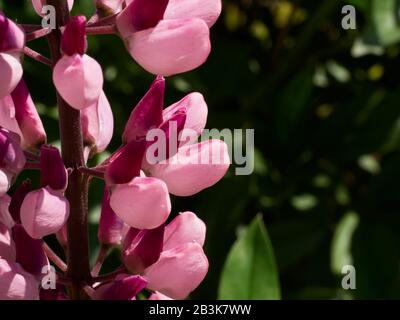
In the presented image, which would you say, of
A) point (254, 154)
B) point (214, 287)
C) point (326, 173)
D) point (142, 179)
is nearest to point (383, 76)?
point (326, 173)

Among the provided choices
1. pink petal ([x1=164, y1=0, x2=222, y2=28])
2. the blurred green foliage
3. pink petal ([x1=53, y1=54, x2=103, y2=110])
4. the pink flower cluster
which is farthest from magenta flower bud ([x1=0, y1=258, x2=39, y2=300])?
the blurred green foliage

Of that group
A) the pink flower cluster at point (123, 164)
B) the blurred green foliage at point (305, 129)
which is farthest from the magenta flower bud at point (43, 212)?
the blurred green foliage at point (305, 129)

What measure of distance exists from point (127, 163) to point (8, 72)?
0.52 feet

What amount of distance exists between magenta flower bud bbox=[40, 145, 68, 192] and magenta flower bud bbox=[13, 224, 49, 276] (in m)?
0.08

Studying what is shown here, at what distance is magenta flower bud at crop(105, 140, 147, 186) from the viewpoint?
95 centimetres

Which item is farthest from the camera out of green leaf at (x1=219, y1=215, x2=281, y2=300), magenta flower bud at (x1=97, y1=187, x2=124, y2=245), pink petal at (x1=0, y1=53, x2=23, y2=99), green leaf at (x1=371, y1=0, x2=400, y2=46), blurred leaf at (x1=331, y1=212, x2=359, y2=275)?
blurred leaf at (x1=331, y1=212, x2=359, y2=275)

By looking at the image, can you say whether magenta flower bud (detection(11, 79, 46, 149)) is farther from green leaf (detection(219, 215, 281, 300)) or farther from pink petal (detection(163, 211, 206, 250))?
green leaf (detection(219, 215, 281, 300))

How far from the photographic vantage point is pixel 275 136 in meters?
1.80

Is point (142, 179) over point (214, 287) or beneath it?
over

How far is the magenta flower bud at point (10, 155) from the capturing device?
0.96 meters

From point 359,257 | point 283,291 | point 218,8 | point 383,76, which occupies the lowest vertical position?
point 283,291

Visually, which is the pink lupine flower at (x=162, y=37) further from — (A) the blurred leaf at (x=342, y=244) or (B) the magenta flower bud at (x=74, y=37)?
(A) the blurred leaf at (x=342, y=244)
